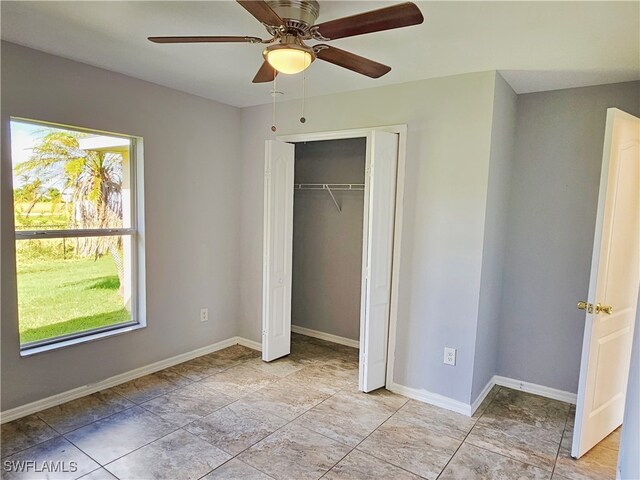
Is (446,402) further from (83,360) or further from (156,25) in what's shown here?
(156,25)

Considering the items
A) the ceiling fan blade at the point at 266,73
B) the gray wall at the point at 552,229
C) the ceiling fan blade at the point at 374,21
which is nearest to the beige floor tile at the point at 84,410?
the ceiling fan blade at the point at 266,73

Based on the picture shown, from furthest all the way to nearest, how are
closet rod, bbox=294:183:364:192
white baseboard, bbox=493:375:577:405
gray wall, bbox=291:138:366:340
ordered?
gray wall, bbox=291:138:366:340 < closet rod, bbox=294:183:364:192 < white baseboard, bbox=493:375:577:405

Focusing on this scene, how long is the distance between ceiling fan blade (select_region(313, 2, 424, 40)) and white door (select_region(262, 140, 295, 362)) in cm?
192

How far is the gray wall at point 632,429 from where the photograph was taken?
1774 mm

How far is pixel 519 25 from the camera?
2.00 meters

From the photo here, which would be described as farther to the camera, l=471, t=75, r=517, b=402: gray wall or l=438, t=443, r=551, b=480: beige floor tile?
l=471, t=75, r=517, b=402: gray wall

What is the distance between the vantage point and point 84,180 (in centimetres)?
298

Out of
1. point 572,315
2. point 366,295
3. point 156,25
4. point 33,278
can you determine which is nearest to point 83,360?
point 33,278

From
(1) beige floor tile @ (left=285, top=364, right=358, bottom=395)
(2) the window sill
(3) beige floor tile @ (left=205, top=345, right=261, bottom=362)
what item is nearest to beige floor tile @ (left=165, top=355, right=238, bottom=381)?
(3) beige floor tile @ (left=205, top=345, right=261, bottom=362)

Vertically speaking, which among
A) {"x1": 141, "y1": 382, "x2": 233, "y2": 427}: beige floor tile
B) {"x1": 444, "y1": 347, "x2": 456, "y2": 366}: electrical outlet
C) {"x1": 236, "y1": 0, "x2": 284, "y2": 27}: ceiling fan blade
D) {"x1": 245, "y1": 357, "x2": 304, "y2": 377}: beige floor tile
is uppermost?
{"x1": 236, "y1": 0, "x2": 284, "y2": 27}: ceiling fan blade

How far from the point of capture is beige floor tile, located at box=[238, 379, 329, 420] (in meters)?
2.86

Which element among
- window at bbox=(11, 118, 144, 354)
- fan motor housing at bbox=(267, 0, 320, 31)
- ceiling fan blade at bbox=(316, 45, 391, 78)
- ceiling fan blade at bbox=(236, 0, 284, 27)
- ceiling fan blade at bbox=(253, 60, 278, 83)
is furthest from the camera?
window at bbox=(11, 118, 144, 354)

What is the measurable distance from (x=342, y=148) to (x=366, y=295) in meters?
1.84

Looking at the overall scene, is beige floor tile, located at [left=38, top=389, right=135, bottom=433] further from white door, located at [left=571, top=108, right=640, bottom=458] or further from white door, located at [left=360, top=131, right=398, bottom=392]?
white door, located at [left=571, top=108, right=640, bottom=458]
